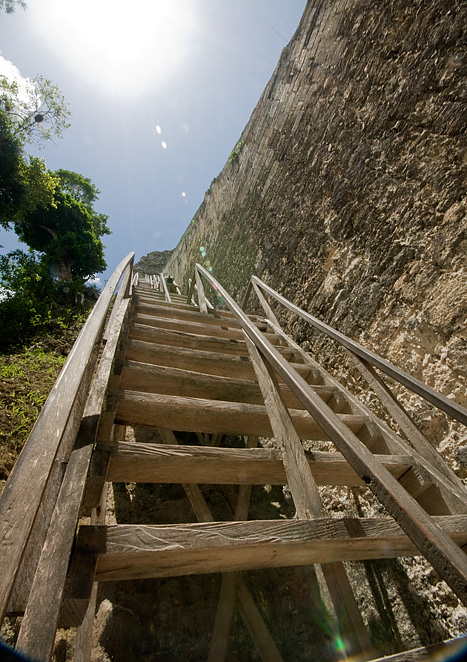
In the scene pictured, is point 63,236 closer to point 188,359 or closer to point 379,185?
point 188,359

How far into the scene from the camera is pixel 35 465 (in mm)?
670

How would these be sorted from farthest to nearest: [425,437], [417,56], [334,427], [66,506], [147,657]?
[417,56] → [147,657] → [425,437] → [334,427] → [66,506]

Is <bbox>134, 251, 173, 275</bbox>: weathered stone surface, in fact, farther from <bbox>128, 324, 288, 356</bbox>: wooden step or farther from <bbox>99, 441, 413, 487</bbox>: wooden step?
<bbox>99, 441, 413, 487</bbox>: wooden step

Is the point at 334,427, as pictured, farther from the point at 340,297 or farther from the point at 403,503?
the point at 340,297

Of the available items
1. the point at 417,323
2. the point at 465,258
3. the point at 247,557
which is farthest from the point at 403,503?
the point at 465,258

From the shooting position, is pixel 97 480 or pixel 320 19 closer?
pixel 97 480

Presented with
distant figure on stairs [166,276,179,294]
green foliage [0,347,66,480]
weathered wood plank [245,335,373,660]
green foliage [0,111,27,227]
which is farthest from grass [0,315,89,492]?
green foliage [0,111,27,227]

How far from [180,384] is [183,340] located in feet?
2.19

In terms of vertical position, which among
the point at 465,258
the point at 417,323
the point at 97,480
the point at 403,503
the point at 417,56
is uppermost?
the point at 417,56

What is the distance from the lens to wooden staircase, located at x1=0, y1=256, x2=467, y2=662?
697mm

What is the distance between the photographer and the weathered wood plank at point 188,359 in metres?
2.07

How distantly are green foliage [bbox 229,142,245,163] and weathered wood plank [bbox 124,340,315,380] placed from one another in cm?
570

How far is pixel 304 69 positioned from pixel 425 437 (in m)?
5.00

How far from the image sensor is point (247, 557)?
0.93 meters
